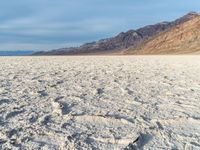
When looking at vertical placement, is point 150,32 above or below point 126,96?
below

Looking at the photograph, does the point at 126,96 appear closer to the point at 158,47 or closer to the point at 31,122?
the point at 31,122

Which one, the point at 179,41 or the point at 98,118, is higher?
the point at 98,118

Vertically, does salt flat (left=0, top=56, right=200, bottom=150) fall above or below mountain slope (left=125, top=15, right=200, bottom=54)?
above

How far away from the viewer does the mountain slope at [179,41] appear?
254ft

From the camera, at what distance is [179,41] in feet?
273

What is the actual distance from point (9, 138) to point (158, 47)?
87589 millimetres

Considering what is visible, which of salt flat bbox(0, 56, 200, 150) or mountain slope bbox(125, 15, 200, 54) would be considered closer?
salt flat bbox(0, 56, 200, 150)

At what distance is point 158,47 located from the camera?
90438 mm

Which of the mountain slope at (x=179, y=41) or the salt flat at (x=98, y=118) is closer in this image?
the salt flat at (x=98, y=118)

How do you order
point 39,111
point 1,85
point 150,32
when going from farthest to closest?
1. point 150,32
2. point 1,85
3. point 39,111

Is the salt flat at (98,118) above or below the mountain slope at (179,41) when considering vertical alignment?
above

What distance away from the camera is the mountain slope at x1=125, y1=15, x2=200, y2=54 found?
7738 centimetres

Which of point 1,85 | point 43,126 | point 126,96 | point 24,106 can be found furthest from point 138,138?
point 1,85

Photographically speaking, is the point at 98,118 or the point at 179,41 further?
the point at 179,41
